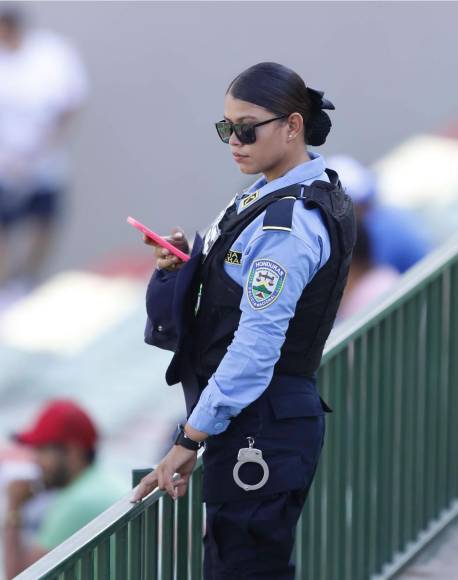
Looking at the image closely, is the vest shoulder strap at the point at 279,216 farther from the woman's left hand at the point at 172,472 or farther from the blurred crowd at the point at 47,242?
the blurred crowd at the point at 47,242

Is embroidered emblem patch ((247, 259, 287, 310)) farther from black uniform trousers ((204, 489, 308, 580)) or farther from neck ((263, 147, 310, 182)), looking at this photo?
black uniform trousers ((204, 489, 308, 580))

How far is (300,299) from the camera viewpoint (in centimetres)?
270

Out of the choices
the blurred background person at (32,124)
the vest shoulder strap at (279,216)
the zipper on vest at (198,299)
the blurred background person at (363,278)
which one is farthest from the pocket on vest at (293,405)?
the blurred background person at (32,124)

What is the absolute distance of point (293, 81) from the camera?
2.70 m

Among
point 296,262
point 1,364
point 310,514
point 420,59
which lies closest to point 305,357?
point 296,262

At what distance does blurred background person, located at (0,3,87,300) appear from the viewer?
9.05 metres

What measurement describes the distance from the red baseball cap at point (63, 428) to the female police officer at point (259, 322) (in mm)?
2141

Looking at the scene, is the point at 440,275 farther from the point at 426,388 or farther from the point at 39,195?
the point at 39,195

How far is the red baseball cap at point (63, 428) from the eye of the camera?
4.94 meters

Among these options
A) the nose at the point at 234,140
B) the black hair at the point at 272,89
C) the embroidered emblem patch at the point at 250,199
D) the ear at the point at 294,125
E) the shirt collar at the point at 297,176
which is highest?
the black hair at the point at 272,89

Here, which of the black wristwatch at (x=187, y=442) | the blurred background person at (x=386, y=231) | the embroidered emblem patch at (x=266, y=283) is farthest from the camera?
the blurred background person at (x=386, y=231)

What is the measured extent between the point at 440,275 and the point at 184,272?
1491 mm

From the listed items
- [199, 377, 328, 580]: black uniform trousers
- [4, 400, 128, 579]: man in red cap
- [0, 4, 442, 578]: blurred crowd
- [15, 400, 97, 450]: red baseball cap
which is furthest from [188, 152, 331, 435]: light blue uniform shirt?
[15, 400, 97, 450]: red baseball cap

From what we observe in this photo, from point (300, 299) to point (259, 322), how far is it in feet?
0.44
